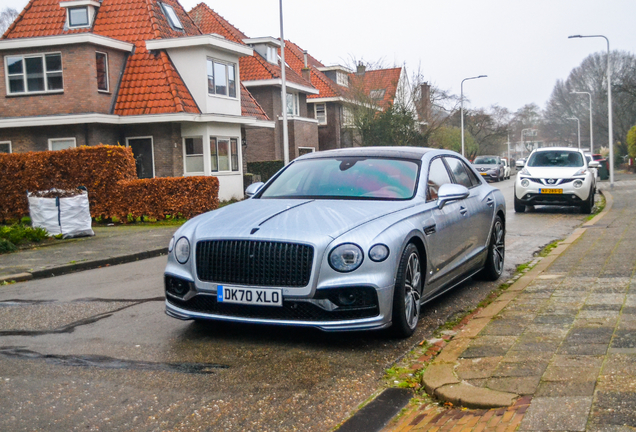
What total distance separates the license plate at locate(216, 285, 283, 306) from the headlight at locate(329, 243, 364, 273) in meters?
0.46

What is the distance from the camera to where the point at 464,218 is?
7105mm

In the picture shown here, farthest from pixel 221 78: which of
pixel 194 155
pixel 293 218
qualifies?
pixel 293 218

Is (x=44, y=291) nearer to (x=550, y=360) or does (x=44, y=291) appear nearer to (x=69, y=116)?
(x=550, y=360)

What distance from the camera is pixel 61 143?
84.9 ft

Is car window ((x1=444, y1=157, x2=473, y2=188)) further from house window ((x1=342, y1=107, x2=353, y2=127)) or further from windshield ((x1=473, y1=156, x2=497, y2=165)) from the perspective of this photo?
windshield ((x1=473, y1=156, x2=497, y2=165))

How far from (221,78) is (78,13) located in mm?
6292

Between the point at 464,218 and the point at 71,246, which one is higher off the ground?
the point at 464,218

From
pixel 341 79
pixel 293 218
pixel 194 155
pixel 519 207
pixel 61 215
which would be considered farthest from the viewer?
pixel 341 79

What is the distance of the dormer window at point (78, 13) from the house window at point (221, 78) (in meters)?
5.37

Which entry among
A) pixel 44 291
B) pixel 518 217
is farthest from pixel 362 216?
pixel 518 217

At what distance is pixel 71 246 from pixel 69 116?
12212 mm

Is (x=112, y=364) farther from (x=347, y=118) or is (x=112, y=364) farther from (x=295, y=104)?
(x=347, y=118)

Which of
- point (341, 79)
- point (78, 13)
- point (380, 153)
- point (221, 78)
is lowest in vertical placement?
point (380, 153)

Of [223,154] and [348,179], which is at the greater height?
[223,154]
